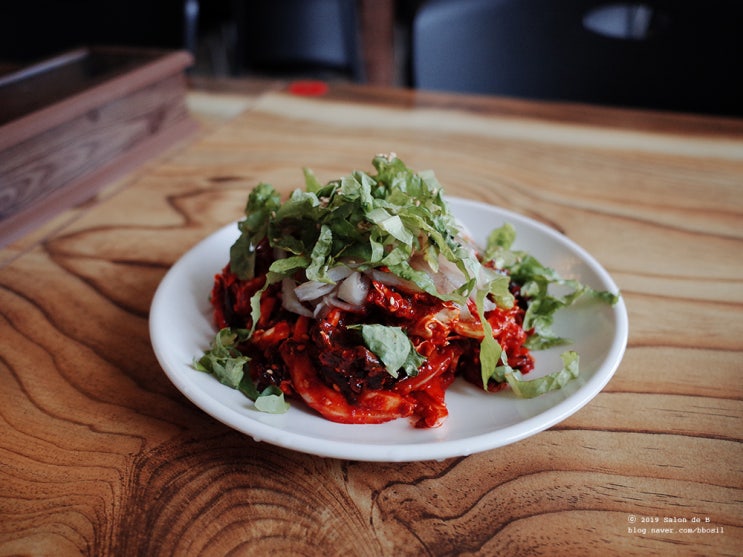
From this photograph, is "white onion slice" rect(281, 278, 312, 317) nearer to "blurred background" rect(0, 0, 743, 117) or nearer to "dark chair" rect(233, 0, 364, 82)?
"blurred background" rect(0, 0, 743, 117)

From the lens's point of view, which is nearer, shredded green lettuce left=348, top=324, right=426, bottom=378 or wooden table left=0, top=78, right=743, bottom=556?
wooden table left=0, top=78, right=743, bottom=556

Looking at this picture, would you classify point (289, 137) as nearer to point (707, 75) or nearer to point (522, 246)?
point (522, 246)

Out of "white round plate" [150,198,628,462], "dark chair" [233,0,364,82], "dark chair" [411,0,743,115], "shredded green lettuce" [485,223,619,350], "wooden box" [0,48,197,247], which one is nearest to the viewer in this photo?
"white round plate" [150,198,628,462]

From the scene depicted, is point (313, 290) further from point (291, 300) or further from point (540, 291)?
point (540, 291)

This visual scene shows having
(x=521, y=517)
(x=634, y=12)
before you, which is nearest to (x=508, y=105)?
(x=634, y=12)

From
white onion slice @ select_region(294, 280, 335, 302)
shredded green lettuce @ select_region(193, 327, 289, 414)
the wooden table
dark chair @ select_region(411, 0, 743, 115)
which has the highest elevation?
dark chair @ select_region(411, 0, 743, 115)

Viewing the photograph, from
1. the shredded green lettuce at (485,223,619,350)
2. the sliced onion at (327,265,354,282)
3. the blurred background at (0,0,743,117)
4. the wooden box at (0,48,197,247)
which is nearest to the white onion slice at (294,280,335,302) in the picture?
the sliced onion at (327,265,354,282)

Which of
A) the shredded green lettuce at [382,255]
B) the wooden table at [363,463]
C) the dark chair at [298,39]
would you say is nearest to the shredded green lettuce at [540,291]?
the shredded green lettuce at [382,255]
